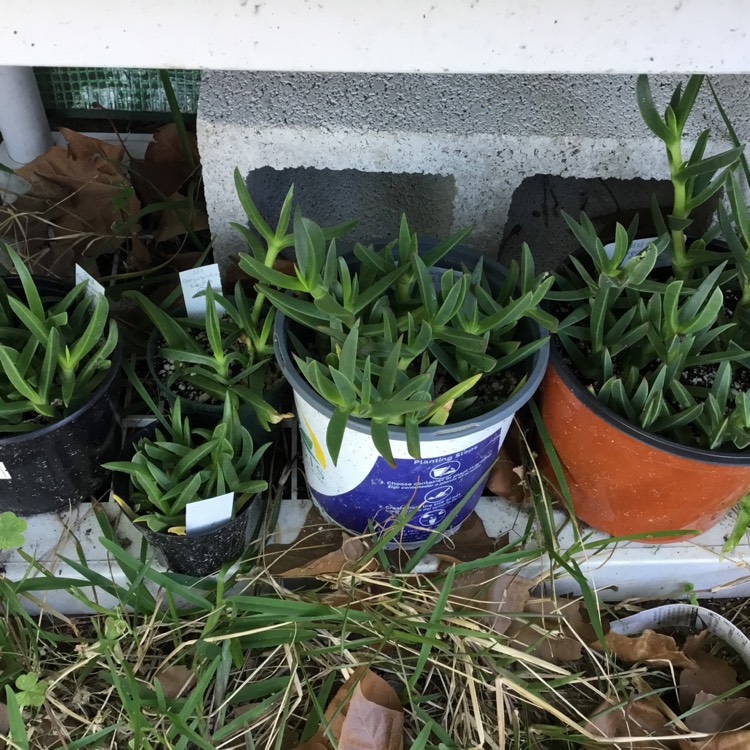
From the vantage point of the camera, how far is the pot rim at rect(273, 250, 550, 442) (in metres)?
0.79

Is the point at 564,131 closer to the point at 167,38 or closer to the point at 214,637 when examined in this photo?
the point at 167,38

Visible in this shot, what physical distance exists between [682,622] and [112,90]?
4.23 ft

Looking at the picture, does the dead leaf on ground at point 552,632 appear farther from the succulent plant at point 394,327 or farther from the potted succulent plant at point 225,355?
the potted succulent plant at point 225,355

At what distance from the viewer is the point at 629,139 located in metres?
0.97

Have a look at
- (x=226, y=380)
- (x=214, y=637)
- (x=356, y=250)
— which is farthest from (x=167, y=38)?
(x=214, y=637)

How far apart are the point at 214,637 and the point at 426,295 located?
456 mm

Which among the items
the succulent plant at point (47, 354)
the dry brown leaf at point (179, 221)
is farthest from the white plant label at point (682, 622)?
the dry brown leaf at point (179, 221)

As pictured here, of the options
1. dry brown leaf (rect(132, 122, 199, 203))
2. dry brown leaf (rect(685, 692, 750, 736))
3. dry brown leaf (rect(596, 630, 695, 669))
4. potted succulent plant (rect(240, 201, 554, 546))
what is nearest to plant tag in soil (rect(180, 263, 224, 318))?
potted succulent plant (rect(240, 201, 554, 546))

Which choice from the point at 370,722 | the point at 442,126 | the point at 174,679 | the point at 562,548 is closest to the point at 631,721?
the point at 562,548

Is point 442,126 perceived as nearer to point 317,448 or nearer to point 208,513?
point 317,448

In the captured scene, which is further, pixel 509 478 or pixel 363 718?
pixel 509 478

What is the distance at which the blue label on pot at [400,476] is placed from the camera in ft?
2.72

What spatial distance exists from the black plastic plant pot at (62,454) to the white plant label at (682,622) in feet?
2.26

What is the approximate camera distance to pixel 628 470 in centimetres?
87
